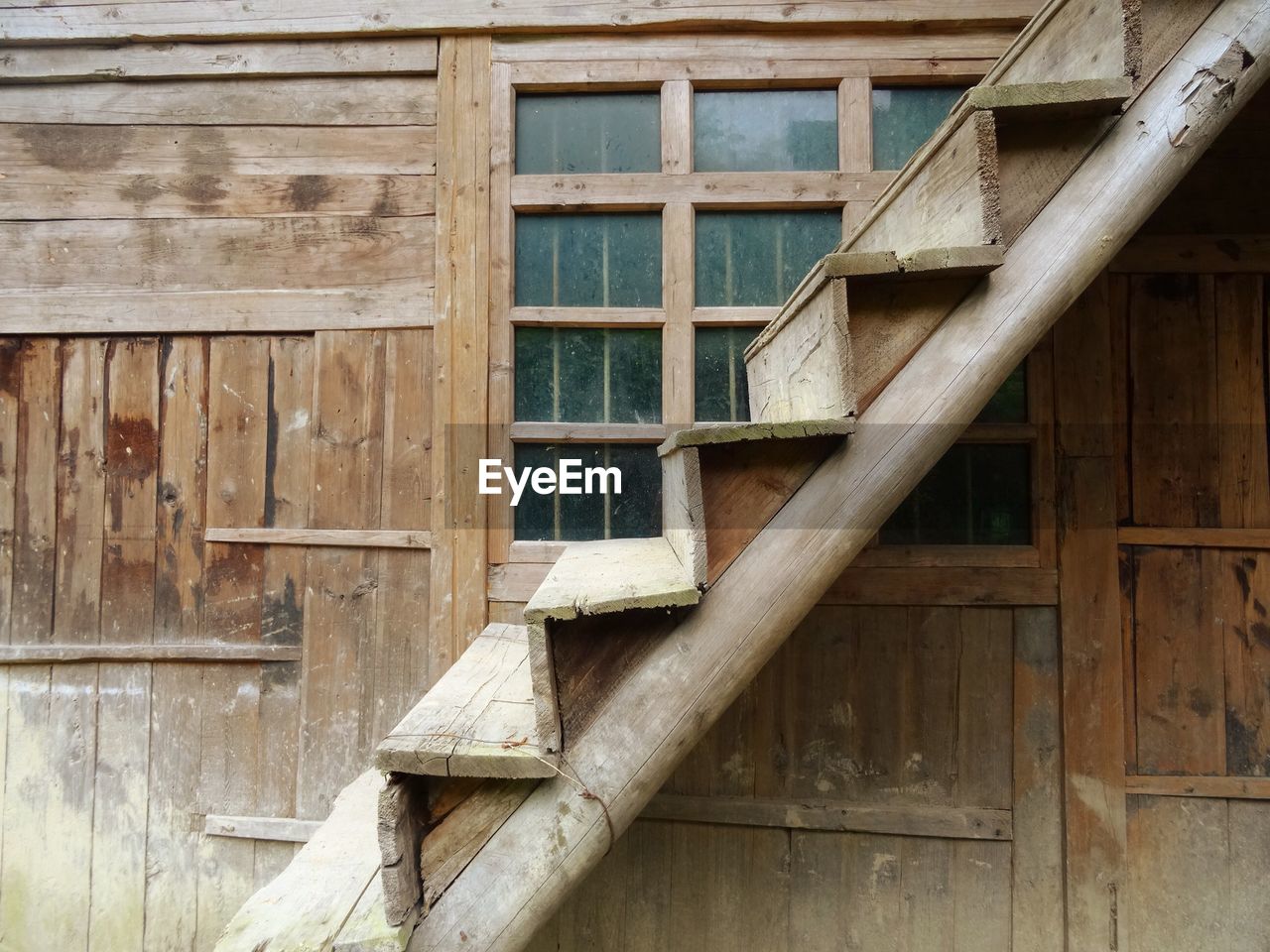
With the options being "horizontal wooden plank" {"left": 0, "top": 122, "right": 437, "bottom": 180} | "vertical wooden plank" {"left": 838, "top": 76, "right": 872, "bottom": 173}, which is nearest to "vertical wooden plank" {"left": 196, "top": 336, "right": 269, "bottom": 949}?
"horizontal wooden plank" {"left": 0, "top": 122, "right": 437, "bottom": 180}

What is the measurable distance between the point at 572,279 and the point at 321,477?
37.4 inches

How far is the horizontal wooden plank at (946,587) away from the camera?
1.94 metres

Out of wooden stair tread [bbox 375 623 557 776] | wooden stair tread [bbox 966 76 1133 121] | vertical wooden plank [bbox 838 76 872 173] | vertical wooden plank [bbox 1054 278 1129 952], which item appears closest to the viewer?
wooden stair tread [bbox 375 623 557 776]

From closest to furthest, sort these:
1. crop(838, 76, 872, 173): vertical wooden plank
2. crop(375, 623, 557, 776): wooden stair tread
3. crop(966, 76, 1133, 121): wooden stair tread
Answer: crop(375, 623, 557, 776): wooden stair tread, crop(966, 76, 1133, 121): wooden stair tread, crop(838, 76, 872, 173): vertical wooden plank

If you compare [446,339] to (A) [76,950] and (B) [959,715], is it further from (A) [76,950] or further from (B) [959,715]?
(A) [76,950]

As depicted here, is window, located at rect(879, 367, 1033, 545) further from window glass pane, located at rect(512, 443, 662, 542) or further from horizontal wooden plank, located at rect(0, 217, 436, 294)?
horizontal wooden plank, located at rect(0, 217, 436, 294)

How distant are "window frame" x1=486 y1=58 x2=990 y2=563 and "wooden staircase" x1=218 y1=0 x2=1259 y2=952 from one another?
0.76m

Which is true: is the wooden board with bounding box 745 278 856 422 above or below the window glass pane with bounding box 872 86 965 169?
below

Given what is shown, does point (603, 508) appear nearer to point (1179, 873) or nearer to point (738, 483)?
point (738, 483)

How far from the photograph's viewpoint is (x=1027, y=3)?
1945mm

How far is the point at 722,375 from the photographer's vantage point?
6.63 ft

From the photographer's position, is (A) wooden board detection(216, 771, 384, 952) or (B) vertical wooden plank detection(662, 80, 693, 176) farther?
(B) vertical wooden plank detection(662, 80, 693, 176)

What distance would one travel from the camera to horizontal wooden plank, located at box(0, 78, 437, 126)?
6.78 feet

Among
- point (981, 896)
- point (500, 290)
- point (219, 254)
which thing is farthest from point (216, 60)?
point (981, 896)
